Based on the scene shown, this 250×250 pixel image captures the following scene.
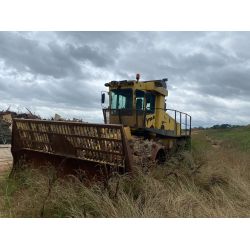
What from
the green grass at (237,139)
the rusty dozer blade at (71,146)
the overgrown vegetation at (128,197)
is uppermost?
the green grass at (237,139)

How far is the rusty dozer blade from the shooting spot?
19.2 ft

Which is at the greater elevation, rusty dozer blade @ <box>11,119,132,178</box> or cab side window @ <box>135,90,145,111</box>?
cab side window @ <box>135,90,145,111</box>

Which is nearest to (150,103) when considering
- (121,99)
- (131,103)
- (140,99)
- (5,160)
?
(140,99)

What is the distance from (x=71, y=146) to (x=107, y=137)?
3.31ft

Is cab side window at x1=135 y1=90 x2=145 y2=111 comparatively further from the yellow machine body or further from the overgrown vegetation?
the overgrown vegetation

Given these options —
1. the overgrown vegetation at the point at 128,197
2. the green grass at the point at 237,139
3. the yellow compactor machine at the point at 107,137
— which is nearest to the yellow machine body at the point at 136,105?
the yellow compactor machine at the point at 107,137

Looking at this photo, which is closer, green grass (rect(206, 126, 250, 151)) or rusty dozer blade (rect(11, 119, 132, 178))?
rusty dozer blade (rect(11, 119, 132, 178))

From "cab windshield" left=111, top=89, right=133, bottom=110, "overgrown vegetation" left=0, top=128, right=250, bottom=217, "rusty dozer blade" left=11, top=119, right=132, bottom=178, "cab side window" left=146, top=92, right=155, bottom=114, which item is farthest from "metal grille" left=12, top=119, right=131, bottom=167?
"cab side window" left=146, top=92, right=155, bottom=114

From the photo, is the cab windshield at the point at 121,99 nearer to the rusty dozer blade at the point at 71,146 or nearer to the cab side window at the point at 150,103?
the cab side window at the point at 150,103

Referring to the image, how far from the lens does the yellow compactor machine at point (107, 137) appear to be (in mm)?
5926

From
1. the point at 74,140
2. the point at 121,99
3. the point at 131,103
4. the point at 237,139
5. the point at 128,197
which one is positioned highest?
the point at 121,99

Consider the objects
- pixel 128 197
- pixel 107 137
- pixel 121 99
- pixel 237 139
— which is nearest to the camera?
pixel 128 197

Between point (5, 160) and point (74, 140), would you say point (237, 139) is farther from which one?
point (74, 140)

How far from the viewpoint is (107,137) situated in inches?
234
